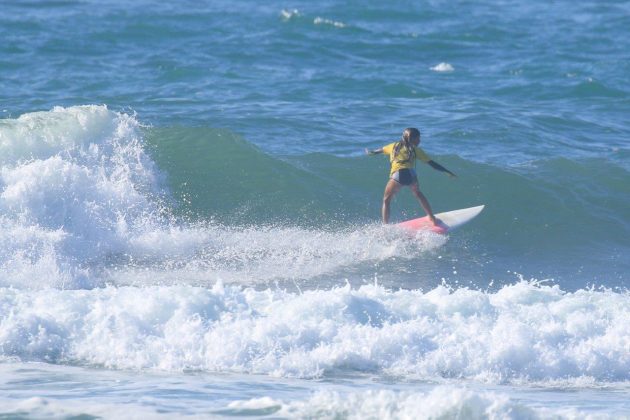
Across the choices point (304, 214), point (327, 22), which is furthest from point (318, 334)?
point (327, 22)

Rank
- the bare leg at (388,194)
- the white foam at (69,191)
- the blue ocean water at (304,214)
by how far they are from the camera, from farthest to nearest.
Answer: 1. the bare leg at (388,194)
2. the white foam at (69,191)
3. the blue ocean water at (304,214)

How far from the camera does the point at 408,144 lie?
13.3 meters

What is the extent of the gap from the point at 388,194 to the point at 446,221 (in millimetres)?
876

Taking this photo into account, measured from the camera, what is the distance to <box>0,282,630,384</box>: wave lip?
9.09m

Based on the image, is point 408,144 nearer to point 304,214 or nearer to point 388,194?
point 388,194

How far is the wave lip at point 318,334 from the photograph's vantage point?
9.09 metres

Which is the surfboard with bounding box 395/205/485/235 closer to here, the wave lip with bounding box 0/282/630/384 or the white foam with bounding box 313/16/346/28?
the wave lip with bounding box 0/282/630/384

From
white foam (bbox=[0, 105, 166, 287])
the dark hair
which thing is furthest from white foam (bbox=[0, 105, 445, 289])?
the dark hair

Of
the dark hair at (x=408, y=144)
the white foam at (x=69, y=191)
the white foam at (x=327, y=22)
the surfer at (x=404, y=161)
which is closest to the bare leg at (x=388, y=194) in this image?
the surfer at (x=404, y=161)

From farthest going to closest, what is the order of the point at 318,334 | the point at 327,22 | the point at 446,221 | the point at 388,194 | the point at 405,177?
the point at 327,22, the point at 446,221, the point at 388,194, the point at 405,177, the point at 318,334

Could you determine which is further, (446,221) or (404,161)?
(446,221)

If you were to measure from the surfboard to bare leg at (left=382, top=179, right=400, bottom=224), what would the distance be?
187 millimetres

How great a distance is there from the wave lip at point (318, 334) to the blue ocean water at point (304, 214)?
0.08 feet

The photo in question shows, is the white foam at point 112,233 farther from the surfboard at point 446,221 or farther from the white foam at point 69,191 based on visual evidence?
the surfboard at point 446,221
